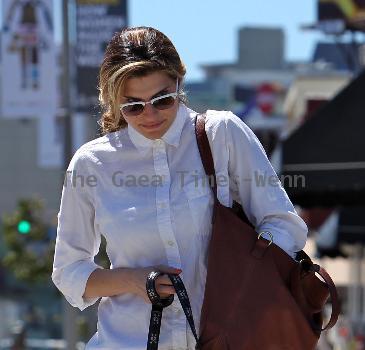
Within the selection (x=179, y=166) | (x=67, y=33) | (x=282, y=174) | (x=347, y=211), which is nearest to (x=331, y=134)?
(x=282, y=174)

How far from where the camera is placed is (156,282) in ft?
8.43

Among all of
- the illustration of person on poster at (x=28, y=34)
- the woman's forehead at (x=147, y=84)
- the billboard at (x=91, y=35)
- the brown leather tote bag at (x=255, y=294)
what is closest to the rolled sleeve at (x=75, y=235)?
the woman's forehead at (x=147, y=84)

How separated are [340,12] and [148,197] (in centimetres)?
2259

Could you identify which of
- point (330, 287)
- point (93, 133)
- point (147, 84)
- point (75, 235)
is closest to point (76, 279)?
point (75, 235)

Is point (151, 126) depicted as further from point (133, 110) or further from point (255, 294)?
point (255, 294)

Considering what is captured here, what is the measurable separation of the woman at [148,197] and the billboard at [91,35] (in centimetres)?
1042

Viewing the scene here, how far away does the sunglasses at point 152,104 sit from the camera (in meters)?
2.72

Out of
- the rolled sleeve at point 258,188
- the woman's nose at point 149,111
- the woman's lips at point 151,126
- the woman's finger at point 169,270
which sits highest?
the woman's nose at point 149,111

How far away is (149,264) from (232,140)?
394 millimetres

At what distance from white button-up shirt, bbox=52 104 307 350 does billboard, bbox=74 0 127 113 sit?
10.4m

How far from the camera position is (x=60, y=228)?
9.31ft

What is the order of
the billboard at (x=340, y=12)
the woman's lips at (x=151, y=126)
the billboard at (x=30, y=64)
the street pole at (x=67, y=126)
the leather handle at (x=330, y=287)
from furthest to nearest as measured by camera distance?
the billboard at (x=340, y=12) → the billboard at (x=30, y=64) → the street pole at (x=67, y=126) → the woman's lips at (x=151, y=126) → the leather handle at (x=330, y=287)

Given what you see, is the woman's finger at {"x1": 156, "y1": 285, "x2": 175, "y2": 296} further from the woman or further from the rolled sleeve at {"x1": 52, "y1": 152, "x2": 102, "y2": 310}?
the rolled sleeve at {"x1": 52, "y1": 152, "x2": 102, "y2": 310}

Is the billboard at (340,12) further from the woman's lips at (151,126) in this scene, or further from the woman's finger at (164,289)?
the woman's finger at (164,289)
